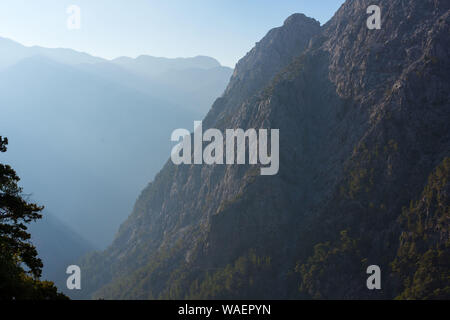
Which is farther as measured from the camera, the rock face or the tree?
the rock face

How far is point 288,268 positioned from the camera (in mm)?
134125

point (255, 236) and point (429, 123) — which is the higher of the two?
point (429, 123)

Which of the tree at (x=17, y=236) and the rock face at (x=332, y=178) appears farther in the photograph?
the rock face at (x=332, y=178)

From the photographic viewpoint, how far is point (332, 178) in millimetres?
144625

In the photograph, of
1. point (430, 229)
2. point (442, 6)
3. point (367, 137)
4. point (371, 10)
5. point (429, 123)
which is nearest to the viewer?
point (430, 229)

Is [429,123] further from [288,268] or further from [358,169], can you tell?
[288,268]

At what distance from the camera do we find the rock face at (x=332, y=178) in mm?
123312

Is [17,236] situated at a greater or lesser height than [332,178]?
lesser

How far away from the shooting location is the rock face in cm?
12331

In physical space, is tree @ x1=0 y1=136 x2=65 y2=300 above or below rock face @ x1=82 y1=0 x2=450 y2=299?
below

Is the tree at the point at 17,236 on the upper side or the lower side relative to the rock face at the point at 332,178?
lower

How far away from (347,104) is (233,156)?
Answer: 5452 cm
